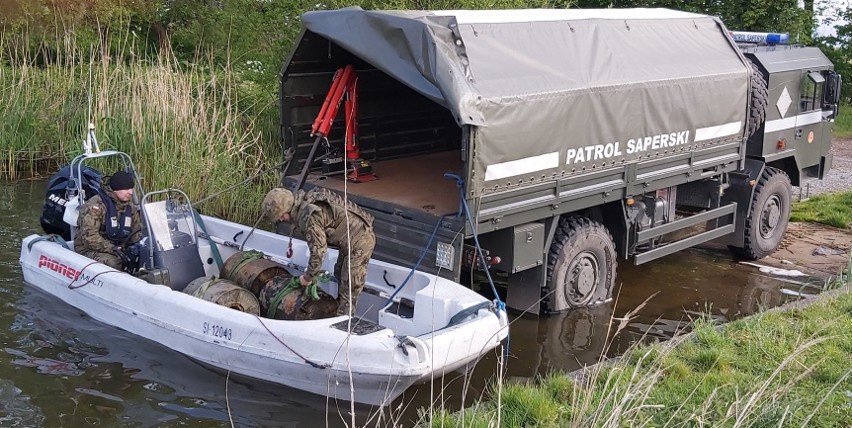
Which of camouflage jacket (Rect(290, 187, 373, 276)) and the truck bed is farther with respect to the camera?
the truck bed

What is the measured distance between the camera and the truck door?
9836 mm

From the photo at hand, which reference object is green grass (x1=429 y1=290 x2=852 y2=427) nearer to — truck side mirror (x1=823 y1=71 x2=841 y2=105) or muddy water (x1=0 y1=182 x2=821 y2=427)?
muddy water (x1=0 y1=182 x2=821 y2=427)

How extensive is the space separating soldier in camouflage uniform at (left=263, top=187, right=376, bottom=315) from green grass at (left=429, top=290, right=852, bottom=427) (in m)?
1.48

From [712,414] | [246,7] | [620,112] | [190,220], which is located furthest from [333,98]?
[246,7]

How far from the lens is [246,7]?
44.0 ft

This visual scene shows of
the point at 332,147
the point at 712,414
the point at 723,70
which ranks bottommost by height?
the point at 712,414

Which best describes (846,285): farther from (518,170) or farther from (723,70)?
(518,170)

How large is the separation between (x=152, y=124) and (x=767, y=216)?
710 cm

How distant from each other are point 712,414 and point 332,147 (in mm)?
4640

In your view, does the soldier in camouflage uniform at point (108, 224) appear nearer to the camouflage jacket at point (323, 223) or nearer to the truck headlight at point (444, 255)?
the camouflage jacket at point (323, 223)

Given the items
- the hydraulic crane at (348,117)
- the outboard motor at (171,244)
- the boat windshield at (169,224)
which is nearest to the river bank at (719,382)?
the hydraulic crane at (348,117)

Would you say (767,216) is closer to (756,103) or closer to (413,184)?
(756,103)

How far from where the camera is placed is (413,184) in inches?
322

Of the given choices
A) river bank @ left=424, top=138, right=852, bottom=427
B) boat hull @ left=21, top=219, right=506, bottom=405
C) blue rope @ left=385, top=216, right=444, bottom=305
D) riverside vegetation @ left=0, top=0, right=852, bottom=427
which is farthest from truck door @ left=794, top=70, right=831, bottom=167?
boat hull @ left=21, top=219, right=506, bottom=405
